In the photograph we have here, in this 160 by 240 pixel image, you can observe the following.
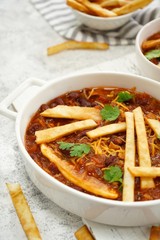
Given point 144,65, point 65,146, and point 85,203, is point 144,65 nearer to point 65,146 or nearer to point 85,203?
point 65,146

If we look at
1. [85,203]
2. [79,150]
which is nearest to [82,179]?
[85,203]

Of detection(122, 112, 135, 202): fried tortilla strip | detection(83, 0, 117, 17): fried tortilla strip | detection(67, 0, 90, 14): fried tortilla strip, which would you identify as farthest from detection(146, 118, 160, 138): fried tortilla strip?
detection(67, 0, 90, 14): fried tortilla strip

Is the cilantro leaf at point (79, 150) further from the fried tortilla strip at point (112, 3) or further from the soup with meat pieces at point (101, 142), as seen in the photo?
the fried tortilla strip at point (112, 3)

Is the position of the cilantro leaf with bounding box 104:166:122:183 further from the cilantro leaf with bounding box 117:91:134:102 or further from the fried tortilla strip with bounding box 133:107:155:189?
the cilantro leaf with bounding box 117:91:134:102

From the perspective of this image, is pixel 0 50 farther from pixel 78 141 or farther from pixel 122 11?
pixel 78 141

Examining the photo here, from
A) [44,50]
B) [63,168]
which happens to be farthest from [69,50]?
[63,168]

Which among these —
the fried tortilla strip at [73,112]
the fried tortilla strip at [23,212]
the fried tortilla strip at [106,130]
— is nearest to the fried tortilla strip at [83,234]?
the fried tortilla strip at [23,212]
